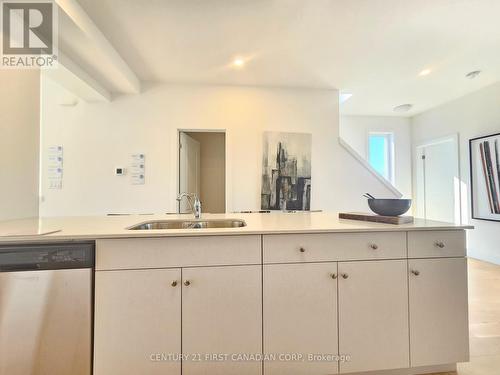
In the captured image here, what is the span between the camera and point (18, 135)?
191 cm

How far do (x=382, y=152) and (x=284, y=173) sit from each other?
293cm

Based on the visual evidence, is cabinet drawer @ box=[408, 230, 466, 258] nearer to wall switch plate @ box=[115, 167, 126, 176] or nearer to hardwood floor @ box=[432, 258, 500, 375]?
hardwood floor @ box=[432, 258, 500, 375]

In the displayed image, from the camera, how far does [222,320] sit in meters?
1.33

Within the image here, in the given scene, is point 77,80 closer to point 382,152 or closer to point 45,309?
point 45,309

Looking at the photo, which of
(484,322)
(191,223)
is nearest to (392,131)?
(484,322)

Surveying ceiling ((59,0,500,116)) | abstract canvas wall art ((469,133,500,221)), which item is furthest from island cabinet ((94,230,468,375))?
abstract canvas wall art ((469,133,500,221))

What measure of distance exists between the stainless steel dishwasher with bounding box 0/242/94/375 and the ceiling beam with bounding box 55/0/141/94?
1906mm

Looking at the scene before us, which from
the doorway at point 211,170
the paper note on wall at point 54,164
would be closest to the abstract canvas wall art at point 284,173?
the doorway at point 211,170

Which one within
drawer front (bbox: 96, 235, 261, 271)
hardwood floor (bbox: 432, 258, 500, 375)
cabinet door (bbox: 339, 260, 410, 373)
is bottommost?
hardwood floor (bbox: 432, 258, 500, 375)

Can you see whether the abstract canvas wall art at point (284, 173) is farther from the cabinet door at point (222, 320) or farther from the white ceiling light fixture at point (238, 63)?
the cabinet door at point (222, 320)

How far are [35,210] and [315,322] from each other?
90.4 inches

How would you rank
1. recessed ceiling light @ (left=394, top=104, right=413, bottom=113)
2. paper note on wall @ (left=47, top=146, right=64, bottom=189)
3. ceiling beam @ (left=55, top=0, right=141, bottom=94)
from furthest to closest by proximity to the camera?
recessed ceiling light @ (left=394, top=104, right=413, bottom=113) → paper note on wall @ (left=47, top=146, right=64, bottom=189) → ceiling beam @ (left=55, top=0, right=141, bottom=94)

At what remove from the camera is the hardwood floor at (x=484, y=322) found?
1.61 meters

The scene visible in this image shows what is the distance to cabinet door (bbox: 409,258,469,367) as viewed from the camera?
145 cm
